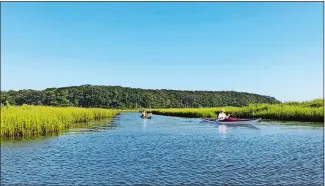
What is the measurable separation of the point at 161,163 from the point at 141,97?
14856 centimetres

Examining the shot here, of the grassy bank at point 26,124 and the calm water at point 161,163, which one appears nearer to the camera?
the calm water at point 161,163

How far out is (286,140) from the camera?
2300 centimetres

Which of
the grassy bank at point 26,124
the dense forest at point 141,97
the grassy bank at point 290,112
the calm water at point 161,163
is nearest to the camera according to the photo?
the calm water at point 161,163

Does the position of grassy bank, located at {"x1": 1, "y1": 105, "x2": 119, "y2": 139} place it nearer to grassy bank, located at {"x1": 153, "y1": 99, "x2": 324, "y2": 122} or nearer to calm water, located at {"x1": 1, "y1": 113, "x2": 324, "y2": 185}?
calm water, located at {"x1": 1, "y1": 113, "x2": 324, "y2": 185}

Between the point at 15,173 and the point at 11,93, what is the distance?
358 ft

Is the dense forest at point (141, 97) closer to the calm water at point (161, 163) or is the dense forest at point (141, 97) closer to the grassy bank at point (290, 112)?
the grassy bank at point (290, 112)

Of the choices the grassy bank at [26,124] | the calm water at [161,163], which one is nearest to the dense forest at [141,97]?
the grassy bank at [26,124]

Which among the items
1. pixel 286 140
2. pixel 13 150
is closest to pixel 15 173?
pixel 13 150

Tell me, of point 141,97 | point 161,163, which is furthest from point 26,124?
point 141,97

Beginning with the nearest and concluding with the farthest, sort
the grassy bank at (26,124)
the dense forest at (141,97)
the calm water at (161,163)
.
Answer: the calm water at (161,163) < the grassy bank at (26,124) < the dense forest at (141,97)

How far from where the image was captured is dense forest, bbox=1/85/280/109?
14012 centimetres

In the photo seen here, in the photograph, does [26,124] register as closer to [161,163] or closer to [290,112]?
[161,163]

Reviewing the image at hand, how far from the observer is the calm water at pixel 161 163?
1225 centimetres

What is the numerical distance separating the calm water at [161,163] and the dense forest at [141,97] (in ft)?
345
